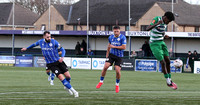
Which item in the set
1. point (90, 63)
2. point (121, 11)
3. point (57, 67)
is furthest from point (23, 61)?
point (57, 67)

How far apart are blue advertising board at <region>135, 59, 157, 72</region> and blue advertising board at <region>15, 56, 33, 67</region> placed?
34.0 feet

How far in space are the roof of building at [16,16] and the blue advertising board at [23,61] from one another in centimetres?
3261

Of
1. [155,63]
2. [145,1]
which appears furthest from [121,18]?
[155,63]

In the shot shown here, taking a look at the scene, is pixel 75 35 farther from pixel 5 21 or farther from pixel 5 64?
pixel 5 21

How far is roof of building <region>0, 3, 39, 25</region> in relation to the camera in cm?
7344

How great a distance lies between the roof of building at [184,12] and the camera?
5944cm

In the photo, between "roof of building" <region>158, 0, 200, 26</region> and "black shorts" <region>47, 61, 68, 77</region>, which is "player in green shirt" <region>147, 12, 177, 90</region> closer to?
"black shorts" <region>47, 61, 68, 77</region>

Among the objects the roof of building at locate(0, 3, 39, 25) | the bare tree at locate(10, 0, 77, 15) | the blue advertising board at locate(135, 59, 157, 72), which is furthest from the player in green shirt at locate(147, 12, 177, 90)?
the bare tree at locate(10, 0, 77, 15)

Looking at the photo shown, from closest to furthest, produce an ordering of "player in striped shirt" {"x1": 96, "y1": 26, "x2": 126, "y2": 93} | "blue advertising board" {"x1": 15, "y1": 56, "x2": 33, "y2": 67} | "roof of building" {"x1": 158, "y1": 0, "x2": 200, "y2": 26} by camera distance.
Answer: "player in striped shirt" {"x1": 96, "y1": 26, "x2": 126, "y2": 93}
"blue advertising board" {"x1": 15, "y1": 56, "x2": 33, "y2": 67}
"roof of building" {"x1": 158, "y1": 0, "x2": 200, "y2": 26}

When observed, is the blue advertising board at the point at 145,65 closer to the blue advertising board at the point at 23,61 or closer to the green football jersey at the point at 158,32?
the blue advertising board at the point at 23,61

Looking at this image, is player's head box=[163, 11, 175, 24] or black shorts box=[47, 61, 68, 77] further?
black shorts box=[47, 61, 68, 77]

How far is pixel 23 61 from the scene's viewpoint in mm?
41375

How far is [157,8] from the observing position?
59.8m

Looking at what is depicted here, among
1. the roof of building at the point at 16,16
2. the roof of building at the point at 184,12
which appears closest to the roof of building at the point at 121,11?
the roof of building at the point at 184,12
